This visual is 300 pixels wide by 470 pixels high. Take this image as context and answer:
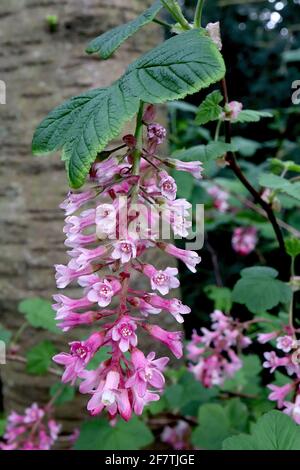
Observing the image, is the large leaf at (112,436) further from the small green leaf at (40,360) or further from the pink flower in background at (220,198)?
the pink flower in background at (220,198)

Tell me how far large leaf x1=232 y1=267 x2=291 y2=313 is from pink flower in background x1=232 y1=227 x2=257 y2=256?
1.14m

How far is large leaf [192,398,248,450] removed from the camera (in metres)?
1.12

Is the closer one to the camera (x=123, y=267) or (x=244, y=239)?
(x=123, y=267)

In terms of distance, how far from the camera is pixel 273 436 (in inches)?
27.8

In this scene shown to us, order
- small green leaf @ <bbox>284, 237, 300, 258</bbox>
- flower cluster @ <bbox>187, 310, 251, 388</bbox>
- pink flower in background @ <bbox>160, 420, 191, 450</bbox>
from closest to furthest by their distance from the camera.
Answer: small green leaf @ <bbox>284, 237, 300, 258</bbox> < flower cluster @ <bbox>187, 310, 251, 388</bbox> < pink flower in background @ <bbox>160, 420, 191, 450</bbox>

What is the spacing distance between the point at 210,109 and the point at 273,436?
45 centimetres

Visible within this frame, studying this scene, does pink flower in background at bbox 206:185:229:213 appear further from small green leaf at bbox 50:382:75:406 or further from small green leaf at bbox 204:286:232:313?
small green leaf at bbox 50:382:75:406

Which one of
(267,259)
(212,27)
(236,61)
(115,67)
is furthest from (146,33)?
(236,61)

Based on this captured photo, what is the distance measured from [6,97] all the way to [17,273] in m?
0.47

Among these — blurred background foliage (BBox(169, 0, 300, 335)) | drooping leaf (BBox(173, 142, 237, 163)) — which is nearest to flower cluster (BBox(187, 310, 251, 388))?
drooping leaf (BBox(173, 142, 237, 163))

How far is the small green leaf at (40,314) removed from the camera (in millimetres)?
1191

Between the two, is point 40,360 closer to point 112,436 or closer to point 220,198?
point 112,436

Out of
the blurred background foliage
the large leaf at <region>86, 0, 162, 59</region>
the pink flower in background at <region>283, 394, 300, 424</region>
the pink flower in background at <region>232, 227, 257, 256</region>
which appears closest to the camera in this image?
the large leaf at <region>86, 0, 162, 59</region>

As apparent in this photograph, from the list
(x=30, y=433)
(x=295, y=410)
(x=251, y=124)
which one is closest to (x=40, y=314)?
(x=30, y=433)
